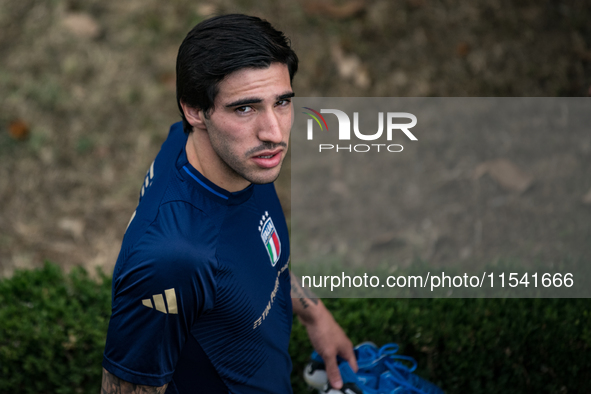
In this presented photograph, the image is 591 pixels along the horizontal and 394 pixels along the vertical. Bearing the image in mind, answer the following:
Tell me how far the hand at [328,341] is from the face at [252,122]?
94cm

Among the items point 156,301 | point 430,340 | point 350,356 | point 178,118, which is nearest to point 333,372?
point 350,356

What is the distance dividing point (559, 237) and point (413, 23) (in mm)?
2855

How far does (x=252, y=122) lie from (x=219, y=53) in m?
0.25

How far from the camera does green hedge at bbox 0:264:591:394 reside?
9.74ft

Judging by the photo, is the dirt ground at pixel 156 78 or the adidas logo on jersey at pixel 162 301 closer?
the adidas logo on jersey at pixel 162 301

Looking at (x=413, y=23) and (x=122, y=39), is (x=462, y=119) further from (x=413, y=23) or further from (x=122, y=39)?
(x=122, y=39)

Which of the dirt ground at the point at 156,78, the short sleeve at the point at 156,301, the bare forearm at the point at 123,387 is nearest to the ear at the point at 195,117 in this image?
the short sleeve at the point at 156,301

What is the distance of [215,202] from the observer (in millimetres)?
1962

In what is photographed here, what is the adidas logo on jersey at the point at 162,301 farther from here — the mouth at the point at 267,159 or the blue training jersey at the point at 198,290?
the mouth at the point at 267,159

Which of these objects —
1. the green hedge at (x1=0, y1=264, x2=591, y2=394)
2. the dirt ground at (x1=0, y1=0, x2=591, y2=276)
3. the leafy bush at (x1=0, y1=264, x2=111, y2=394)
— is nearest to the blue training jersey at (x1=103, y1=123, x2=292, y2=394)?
the green hedge at (x1=0, y1=264, x2=591, y2=394)

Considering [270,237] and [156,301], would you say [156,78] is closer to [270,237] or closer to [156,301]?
[270,237]

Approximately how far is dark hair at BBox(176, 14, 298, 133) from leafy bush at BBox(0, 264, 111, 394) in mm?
1636

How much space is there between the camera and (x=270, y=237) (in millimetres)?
2230

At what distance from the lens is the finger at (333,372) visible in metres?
2.55
